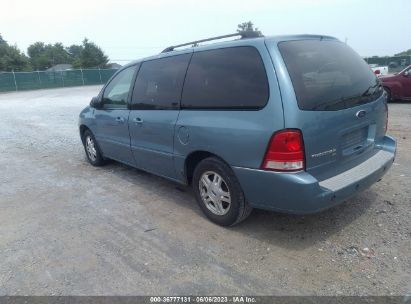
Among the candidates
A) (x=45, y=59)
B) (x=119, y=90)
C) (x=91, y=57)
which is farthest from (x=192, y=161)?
(x=45, y=59)

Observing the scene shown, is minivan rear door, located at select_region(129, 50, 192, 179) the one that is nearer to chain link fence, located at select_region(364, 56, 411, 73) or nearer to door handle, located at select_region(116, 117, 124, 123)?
door handle, located at select_region(116, 117, 124, 123)

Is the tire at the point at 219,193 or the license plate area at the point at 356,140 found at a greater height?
the license plate area at the point at 356,140

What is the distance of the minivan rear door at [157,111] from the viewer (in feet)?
13.7

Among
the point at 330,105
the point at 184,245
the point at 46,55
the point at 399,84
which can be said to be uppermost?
the point at 46,55

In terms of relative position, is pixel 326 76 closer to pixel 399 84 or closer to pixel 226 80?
pixel 226 80

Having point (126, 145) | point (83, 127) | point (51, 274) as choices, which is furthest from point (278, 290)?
point (83, 127)

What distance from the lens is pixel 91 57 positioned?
6606cm

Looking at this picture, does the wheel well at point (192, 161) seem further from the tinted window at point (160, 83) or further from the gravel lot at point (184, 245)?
the tinted window at point (160, 83)

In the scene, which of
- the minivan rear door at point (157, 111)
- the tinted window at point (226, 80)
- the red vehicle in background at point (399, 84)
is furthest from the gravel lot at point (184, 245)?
the red vehicle in background at point (399, 84)

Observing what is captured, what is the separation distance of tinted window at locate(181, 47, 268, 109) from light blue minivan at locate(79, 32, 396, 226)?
0.01 meters

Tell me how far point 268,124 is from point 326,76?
767 mm

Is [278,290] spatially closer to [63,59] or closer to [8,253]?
[8,253]

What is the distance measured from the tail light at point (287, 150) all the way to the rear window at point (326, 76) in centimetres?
27

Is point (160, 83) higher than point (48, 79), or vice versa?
point (160, 83)
